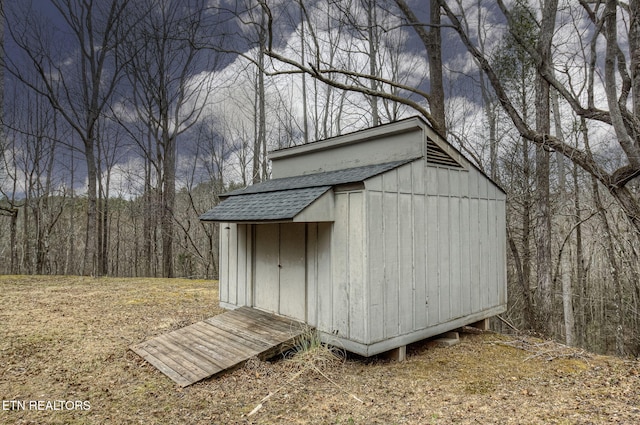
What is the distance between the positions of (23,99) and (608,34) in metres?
19.5

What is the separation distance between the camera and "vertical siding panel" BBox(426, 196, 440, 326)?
15.8 ft

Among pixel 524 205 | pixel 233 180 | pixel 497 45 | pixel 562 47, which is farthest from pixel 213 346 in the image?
pixel 233 180

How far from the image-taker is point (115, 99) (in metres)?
14.2

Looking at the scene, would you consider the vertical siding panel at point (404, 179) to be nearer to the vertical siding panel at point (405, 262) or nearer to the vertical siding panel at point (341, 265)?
the vertical siding panel at point (405, 262)

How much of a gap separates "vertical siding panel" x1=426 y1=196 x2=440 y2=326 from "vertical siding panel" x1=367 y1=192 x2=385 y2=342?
96 centimetres

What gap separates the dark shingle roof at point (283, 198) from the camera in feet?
14.1

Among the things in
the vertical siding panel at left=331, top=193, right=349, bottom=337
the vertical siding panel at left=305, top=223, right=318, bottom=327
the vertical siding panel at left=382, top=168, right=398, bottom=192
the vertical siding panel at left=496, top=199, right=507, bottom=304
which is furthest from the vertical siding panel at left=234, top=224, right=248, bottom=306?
the vertical siding panel at left=496, top=199, right=507, bottom=304

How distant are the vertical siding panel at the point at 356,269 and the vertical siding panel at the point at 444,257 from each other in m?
1.53

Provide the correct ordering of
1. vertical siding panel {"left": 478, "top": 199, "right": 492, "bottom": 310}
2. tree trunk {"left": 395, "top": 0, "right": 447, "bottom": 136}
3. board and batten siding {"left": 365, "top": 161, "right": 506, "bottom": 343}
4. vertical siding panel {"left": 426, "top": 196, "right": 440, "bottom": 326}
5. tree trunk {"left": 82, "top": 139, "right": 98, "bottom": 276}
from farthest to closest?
tree trunk {"left": 82, "top": 139, "right": 98, "bottom": 276} → tree trunk {"left": 395, "top": 0, "right": 447, "bottom": 136} → vertical siding panel {"left": 478, "top": 199, "right": 492, "bottom": 310} → vertical siding panel {"left": 426, "top": 196, "right": 440, "bottom": 326} → board and batten siding {"left": 365, "top": 161, "right": 506, "bottom": 343}

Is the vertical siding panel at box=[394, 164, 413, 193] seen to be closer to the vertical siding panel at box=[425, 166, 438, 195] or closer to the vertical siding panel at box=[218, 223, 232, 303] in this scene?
the vertical siding panel at box=[425, 166, 438, 195]

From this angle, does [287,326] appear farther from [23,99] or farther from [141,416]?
[23,99]

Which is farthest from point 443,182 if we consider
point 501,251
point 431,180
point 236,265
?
point 236,265

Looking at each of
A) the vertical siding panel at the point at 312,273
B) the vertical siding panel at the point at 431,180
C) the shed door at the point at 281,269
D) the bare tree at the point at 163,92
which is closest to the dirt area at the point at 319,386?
the vertical siding panel at the point at 312,273

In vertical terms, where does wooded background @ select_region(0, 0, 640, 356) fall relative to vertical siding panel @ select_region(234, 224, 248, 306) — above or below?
above
